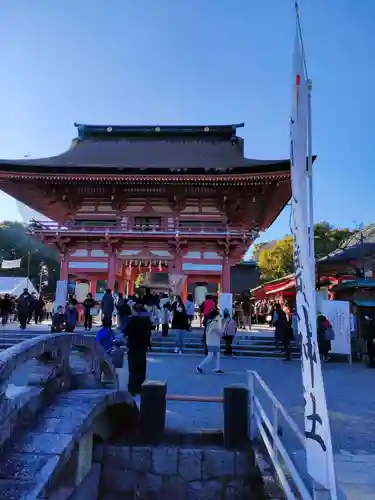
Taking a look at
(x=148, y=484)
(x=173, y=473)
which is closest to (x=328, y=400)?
(x=173, y=473)

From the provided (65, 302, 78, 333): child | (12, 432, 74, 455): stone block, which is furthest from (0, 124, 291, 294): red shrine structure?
(12, 432, 74, 455): stone block

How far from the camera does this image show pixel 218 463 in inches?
215

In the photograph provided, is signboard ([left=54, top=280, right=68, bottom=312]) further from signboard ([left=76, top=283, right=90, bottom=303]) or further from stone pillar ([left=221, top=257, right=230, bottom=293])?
stone pillar ([left=221, top=257, right=230, bottom=293])

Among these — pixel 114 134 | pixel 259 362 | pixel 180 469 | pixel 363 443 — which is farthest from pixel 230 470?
pixel 114 134

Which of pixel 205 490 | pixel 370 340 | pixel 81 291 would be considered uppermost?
pixel 81 291

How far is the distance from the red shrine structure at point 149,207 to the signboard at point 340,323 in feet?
21.2

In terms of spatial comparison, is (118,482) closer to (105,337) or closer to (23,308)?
(105,337)

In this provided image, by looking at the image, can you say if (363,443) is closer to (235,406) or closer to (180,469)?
(235,406)

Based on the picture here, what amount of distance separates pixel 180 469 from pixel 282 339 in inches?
322

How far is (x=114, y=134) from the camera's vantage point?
2588 cm

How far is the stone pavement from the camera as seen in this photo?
442 centimetres

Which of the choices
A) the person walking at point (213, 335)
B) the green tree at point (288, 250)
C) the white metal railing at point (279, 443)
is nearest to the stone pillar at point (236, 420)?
the white metal railing at point (279, 443)

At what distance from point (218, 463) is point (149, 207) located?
16.2 meters

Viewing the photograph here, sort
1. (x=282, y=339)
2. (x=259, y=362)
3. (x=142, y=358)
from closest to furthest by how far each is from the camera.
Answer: (x=142, y=358)
(x=259, y=362)
(x=282, y=339)
